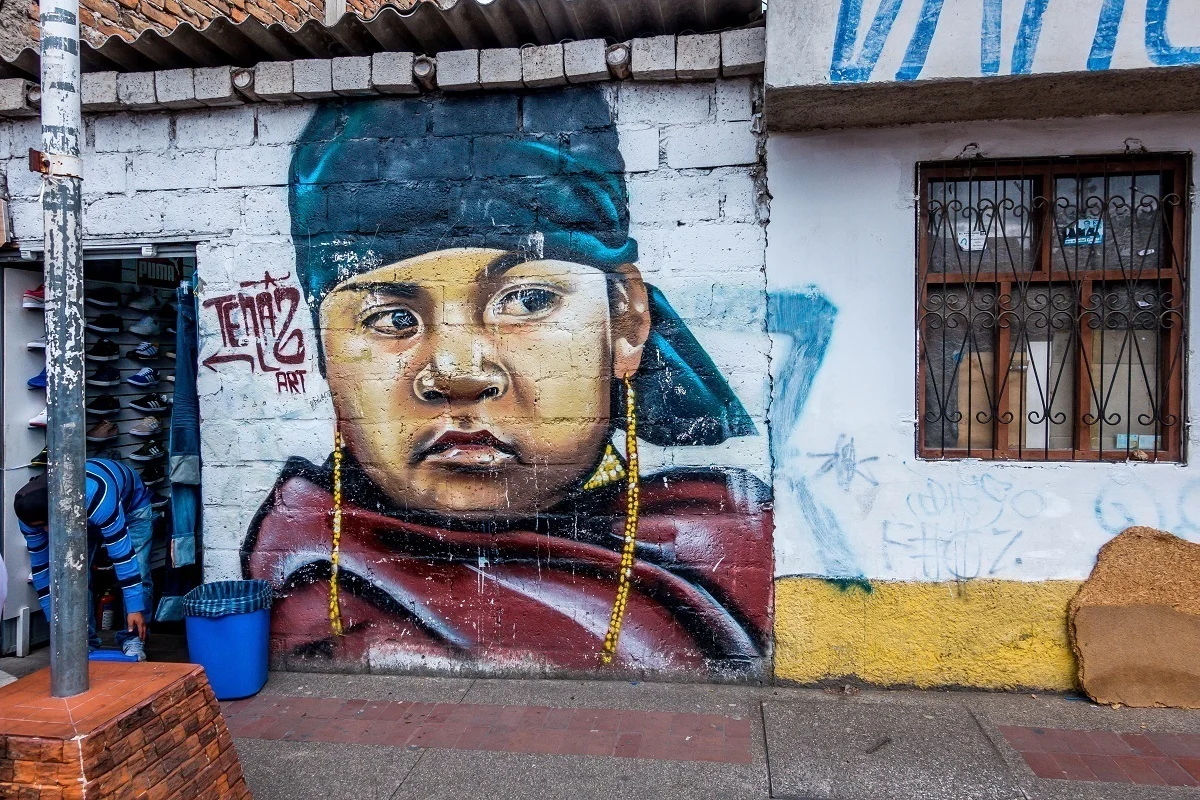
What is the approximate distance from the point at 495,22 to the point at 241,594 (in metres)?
3.44

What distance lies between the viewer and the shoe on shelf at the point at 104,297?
17.5 feet

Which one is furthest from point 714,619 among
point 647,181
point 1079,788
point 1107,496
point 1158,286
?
point 1158,286

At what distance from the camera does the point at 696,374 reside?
4.39 metres

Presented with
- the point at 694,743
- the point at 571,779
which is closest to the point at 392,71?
Result: the point at 571,779

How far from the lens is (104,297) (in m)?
5.42

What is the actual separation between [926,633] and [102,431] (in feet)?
16.9

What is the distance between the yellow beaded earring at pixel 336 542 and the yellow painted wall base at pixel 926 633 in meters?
2.49

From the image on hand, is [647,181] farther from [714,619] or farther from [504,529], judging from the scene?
[714,619]

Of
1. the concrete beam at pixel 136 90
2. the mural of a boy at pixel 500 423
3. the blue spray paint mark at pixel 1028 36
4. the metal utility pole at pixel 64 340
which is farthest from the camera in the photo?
the concrete beam at pixel 136 90

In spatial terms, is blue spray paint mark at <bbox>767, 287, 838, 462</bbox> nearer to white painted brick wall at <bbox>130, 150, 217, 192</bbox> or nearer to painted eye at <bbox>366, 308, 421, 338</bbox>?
painted eye at <bbox>366, 308, 421, 338</bbox>

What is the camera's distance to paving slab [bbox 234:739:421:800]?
3.46m

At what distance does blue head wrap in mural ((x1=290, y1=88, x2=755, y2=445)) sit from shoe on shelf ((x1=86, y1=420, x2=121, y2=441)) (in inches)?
72.1

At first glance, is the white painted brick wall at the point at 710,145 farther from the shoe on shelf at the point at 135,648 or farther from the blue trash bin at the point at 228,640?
the shoe on shelf at the point at 135,648

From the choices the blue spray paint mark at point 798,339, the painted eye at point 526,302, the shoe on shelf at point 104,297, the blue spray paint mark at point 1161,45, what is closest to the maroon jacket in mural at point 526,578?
the blue spray paint mark at point 798,339
